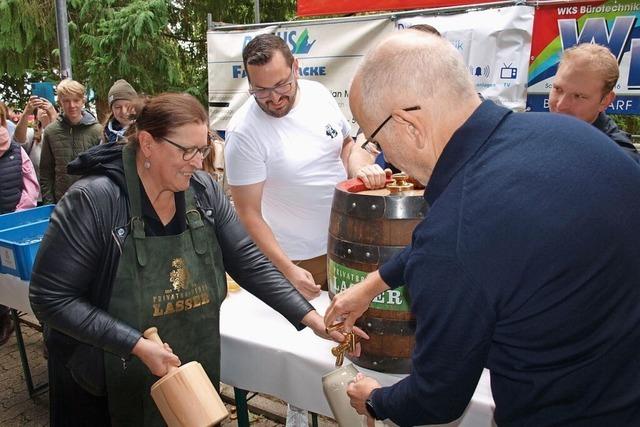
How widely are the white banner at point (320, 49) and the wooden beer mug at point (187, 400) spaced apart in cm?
352

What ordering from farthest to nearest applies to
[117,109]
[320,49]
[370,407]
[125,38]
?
[125,38]
[320,49]
[117,109]
[370,407]

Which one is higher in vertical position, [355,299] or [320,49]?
[320,49]

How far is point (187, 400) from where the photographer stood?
1460 mm

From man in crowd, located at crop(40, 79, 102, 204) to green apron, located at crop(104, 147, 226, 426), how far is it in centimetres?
318

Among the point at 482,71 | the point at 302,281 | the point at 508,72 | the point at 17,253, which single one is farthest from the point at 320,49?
the point at 302,281

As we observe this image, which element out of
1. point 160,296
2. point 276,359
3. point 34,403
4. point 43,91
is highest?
point 43,91

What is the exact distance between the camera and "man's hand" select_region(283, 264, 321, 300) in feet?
6.88

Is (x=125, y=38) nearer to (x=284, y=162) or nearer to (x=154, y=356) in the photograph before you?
(x=284, y=162)

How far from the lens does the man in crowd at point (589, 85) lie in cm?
219

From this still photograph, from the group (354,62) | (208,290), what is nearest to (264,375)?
(208,290)

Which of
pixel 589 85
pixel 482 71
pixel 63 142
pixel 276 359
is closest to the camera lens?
pixel 276 359

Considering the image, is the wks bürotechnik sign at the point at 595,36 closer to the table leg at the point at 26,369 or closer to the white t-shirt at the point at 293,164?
the white t-shirt at the point at 293,164

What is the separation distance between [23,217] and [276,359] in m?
2.20

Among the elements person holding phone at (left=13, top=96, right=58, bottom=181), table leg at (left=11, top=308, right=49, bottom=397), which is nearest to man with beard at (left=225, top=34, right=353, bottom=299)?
table leg at (left=11, top=308, right=49, bottom=397)
